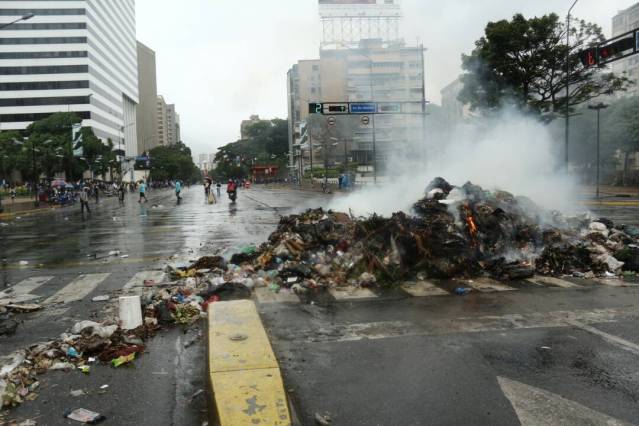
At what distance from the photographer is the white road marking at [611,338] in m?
4.86

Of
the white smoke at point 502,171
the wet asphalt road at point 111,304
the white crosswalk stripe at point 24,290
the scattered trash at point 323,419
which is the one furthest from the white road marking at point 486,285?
the white crosswalk stripe at point 24,290

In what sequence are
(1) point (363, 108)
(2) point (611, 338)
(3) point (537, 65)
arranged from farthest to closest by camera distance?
(3) point (537, 65) → (1) point (363, 108) → (2) point (611, 338)

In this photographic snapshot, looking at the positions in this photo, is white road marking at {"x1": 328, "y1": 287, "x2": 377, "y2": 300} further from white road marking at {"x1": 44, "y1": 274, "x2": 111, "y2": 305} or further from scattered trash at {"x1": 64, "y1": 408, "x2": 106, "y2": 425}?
scattered trash at {"x1": 64, "y1": 408, "x2": 106, "y2": 425}

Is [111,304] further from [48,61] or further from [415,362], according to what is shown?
[48,61]

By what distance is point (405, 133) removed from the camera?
34.0 meters

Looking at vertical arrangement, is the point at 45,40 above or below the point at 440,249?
above

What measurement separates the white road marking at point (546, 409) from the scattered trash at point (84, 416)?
114 inches

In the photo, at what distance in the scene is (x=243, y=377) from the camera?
3.76 m

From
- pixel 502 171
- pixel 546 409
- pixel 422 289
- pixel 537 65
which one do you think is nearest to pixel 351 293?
pixel 422 289

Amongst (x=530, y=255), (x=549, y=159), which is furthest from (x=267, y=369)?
(x=549, y=159)

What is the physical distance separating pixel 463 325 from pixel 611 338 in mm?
1410

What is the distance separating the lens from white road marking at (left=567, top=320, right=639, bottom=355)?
486 centimetres

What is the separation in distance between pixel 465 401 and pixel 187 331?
3.14 m

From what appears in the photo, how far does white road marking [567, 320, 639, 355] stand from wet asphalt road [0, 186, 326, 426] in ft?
12.5
